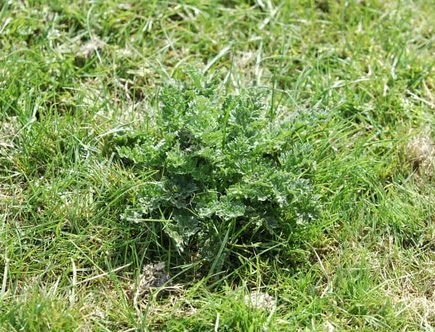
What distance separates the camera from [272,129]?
3.50m

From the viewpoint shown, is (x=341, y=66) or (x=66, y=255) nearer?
(x=66, y=255)

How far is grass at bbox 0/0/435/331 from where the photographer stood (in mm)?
3119

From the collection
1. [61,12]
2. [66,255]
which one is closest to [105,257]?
[66,255]

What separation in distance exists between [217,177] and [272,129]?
36 cm

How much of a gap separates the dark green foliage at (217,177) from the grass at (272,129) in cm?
5

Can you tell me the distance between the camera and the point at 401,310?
10.3ft

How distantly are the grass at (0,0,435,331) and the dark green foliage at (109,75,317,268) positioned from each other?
5cm

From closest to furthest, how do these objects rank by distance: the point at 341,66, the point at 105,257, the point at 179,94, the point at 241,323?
the point at 241,323, the point at 105,257, the point at 179,94, the point at 341,66

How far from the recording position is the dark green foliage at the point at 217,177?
3199mm

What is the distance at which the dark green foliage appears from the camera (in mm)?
3199

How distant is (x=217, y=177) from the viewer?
331 centimetres

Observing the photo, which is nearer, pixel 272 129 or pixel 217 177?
pixel 217 177

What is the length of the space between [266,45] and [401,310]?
1.61 metres

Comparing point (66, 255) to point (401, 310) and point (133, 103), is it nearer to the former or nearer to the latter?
point (133, 103)
